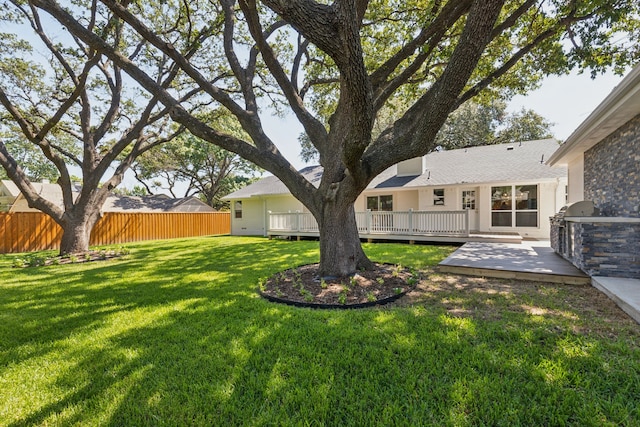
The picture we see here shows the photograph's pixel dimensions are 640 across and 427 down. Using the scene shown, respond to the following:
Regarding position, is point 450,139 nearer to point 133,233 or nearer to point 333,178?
point 333,178

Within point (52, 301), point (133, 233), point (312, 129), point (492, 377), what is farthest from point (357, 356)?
point (133, 233)

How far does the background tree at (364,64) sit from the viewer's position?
2979 millimetres

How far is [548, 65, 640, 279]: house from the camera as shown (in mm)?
4227

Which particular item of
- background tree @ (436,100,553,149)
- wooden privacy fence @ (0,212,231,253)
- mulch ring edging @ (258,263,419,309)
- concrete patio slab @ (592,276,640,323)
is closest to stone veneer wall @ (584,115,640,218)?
concrete patio slab @ (592,276,640,323)

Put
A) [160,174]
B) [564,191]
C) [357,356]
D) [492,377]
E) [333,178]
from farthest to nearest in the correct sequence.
Result: [160,174] < [564,191] < [333,178] < [357,356] < [492,377]

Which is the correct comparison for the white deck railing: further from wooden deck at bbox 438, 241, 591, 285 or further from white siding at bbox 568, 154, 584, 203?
white siding at bbox 568, 154, 584, 203

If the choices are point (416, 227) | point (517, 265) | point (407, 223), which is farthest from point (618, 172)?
point (407, 223)

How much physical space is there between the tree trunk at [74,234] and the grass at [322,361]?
18.6ft

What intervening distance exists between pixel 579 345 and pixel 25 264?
1207cm

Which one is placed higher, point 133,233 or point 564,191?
point 564,191

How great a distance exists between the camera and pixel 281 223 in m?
14.0

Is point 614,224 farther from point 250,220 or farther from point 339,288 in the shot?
point 250,220

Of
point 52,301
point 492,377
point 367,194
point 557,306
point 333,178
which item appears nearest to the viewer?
point 492,377

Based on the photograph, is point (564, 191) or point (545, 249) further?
point (564, 191)
